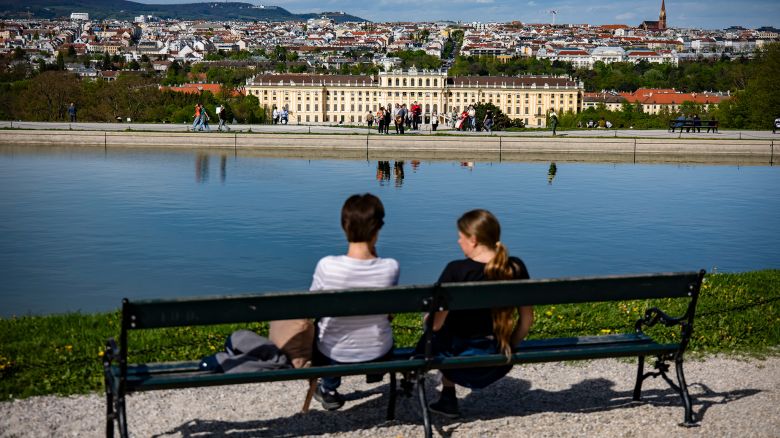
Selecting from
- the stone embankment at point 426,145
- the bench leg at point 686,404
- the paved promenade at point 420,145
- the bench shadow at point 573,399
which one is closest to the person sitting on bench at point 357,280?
the bench shadow at point 573,399

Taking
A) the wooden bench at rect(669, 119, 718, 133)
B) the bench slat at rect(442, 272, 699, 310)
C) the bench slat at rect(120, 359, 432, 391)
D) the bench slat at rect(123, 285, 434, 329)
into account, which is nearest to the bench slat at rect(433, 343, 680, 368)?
the bench slat at rect(120, 359, 432, 391)

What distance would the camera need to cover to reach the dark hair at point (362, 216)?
17.2 feet

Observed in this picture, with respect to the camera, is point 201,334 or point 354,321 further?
point 201,334

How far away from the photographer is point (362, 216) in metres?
5.25

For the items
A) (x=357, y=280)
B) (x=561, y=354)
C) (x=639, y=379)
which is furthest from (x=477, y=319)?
(x=639, y=379)

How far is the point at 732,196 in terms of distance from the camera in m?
20.2

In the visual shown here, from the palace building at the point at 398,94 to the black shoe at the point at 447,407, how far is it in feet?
502

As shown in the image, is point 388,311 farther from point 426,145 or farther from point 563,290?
→ point 426,145

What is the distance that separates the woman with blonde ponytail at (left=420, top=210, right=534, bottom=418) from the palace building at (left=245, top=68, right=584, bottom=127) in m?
153

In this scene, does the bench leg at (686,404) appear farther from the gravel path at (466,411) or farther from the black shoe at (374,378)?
the black shoe at (374,378)

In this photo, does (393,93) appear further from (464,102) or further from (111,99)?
(111,99)

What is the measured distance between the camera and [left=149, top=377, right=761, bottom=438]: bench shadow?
18.1ft

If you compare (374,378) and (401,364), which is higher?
(401,364)

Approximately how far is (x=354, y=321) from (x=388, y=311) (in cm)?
33
